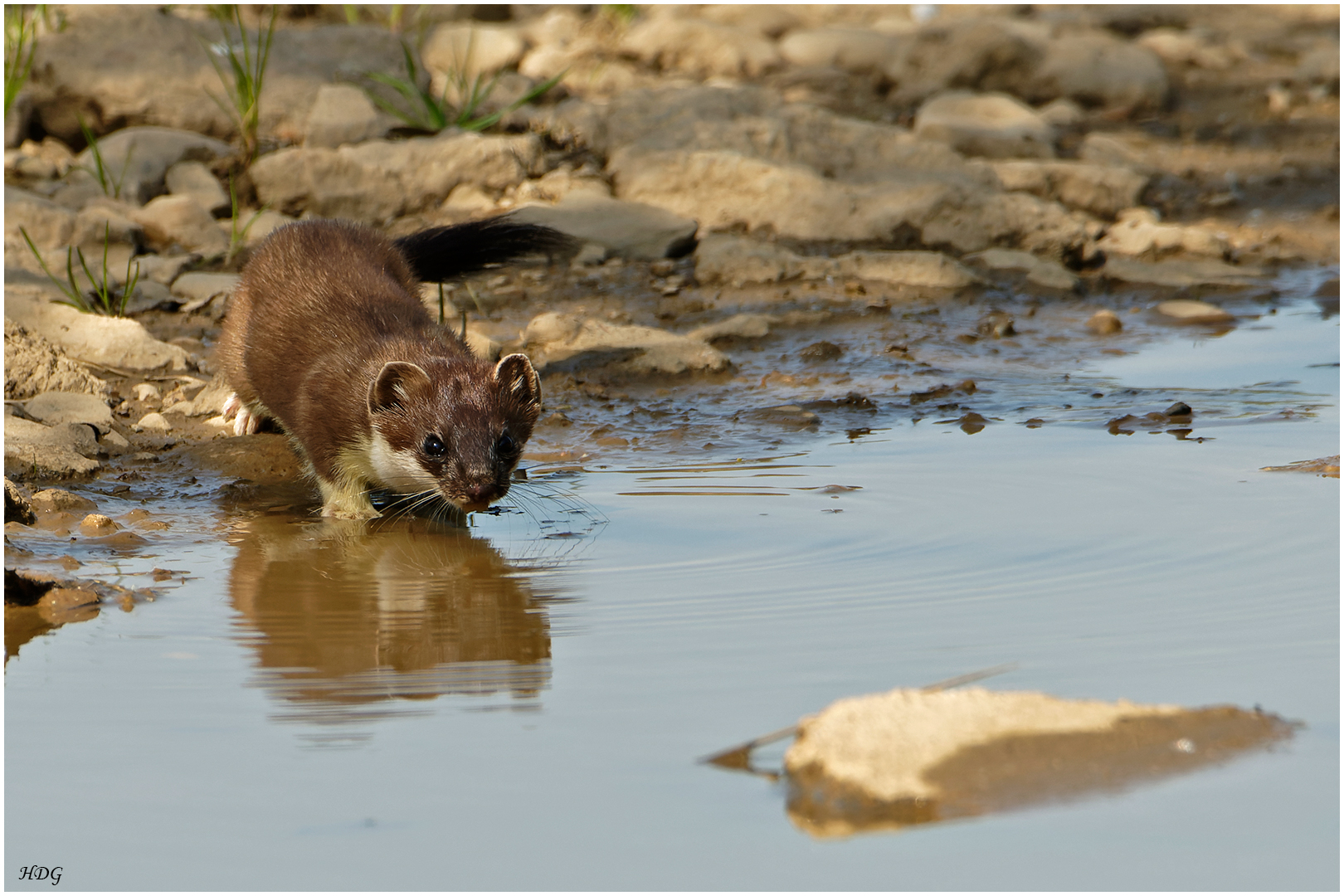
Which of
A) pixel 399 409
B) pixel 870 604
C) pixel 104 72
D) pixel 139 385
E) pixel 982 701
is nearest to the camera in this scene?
pixel 982 701

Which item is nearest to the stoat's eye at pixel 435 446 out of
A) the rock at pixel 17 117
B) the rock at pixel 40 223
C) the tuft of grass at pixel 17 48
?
the rock at pixel 40 223

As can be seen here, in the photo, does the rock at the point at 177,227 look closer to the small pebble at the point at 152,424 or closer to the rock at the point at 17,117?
the rock at the point at 17,117

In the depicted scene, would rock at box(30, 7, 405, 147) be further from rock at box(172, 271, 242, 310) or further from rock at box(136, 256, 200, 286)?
rock at box(172, 271, 242, 310)

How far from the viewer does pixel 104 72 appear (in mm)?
9539

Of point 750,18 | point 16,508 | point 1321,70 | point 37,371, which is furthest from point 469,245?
point 1321,70

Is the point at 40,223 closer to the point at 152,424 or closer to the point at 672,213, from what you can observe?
the point at 152,424

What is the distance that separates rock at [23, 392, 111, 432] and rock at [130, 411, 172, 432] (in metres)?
0.16

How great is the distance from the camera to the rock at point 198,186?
873 cm

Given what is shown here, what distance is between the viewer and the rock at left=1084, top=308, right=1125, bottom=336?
7.95 meters

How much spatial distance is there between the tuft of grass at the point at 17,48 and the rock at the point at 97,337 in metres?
2.71

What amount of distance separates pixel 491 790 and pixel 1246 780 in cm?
140

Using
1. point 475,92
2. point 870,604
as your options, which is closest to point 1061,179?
point 475,92

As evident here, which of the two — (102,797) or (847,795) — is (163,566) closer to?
(102,797)

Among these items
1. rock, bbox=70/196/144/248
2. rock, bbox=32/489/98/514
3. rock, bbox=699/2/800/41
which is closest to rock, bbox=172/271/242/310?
rock, bbox=70/196/144/248
